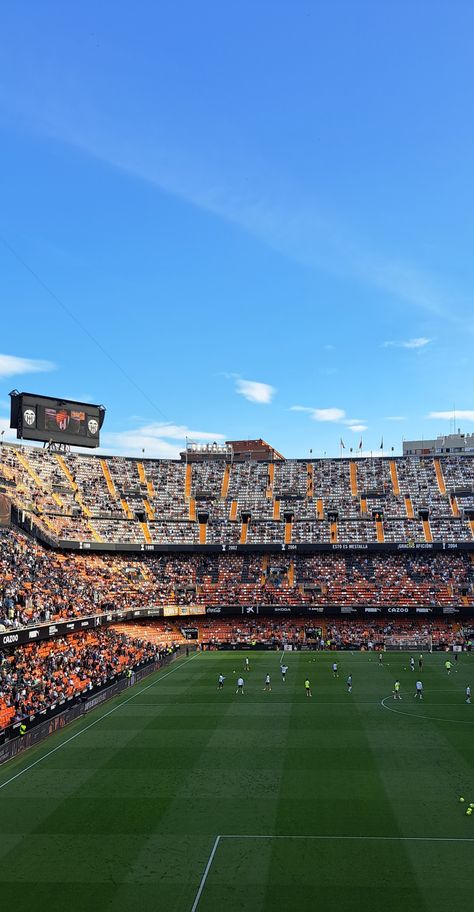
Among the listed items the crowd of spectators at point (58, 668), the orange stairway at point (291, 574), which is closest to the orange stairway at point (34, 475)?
the crowd of spectators at point (58, 668)

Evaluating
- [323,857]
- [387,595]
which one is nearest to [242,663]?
[387,595]

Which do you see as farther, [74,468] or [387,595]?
[74,468]

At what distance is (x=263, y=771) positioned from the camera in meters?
27.6

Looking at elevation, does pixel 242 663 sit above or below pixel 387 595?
below

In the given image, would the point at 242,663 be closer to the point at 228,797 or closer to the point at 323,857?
the point at 228,797

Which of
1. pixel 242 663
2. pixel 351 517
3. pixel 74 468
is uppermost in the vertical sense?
pixel 74 468

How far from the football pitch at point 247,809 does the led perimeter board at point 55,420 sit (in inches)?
1612

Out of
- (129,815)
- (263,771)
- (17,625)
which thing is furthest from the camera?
(17,625)

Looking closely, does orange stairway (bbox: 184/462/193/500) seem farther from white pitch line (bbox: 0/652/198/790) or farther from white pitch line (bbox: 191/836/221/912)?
white pitch line (bbox: 191/836/221/912)

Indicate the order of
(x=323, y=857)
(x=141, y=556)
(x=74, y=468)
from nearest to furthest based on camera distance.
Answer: (x=323, y=857), (x=141, y=556), (x=74, y=468)

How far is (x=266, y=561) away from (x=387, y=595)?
14.5 m

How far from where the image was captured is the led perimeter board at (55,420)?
246 ft

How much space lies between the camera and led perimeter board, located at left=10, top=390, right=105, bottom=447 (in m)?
75.1

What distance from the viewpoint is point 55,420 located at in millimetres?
76875
